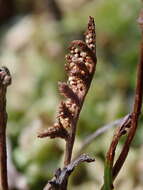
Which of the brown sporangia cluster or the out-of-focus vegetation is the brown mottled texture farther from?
the out-of-focus vegetation

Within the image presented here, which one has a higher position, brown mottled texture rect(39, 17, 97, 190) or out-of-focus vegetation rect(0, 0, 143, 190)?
brown mottled texture rect(39, 17, 97, 190)

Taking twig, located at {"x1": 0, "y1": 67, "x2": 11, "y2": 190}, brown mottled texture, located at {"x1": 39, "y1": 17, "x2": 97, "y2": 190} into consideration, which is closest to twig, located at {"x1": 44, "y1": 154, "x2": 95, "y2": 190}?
brown mottled texture, located at {"x1": 39, "y1": 17, "x2": 97, "y2": 190}

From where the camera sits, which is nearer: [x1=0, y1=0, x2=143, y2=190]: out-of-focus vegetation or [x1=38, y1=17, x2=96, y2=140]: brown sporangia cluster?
[x1=38, y1=17, x2=96, y2=140]: brown sporangia cluster

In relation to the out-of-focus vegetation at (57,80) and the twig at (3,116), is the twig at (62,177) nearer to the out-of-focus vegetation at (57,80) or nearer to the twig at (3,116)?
the twig at (3,116)

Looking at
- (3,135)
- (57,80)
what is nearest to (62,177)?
(3,135)

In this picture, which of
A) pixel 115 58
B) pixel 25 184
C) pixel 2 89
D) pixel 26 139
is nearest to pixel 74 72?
A: pixel 2 89

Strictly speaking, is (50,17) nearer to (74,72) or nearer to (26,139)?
(26,139)
